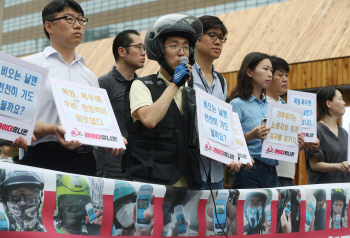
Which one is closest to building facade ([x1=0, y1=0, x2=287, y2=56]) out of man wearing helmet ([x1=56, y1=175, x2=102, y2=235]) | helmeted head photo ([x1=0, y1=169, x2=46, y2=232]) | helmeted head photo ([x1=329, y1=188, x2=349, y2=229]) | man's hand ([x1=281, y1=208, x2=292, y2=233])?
helmeted head photo ([x1=329, y1=188, x2=349, y2=229])

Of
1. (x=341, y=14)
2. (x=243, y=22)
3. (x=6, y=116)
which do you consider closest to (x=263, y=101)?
(x=6, y=116)

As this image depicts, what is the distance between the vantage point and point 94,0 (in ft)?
76.5

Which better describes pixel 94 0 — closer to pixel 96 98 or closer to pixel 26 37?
pixel 26 37

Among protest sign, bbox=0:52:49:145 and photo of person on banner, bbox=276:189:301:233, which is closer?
protest sign, bbox=0:52:49:145

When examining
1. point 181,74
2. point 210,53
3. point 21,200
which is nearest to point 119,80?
point 210,53

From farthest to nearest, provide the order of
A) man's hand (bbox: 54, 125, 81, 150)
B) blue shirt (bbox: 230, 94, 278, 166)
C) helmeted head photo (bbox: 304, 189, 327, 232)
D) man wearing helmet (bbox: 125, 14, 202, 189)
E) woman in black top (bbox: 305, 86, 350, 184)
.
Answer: woman in black top (bbox: 305, 86, 350, 184), blue shirt (bbox: 230, 94, 278, 166), helmeted head photo (bbox: 304, 189, 327, 232), man wearing helmet (bbox: 125, 14, 202, 189), man's hand (bbox: 54, 125, 81, 150)

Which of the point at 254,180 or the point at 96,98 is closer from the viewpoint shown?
the point at 96,98

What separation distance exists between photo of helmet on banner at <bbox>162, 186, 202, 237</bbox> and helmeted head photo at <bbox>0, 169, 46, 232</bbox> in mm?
693

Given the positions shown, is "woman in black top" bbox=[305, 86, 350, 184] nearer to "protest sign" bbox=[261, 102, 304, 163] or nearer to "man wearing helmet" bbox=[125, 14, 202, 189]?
"protest sign" bbox=[261, 102, 304, 163]

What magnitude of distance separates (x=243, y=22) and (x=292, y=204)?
20.5 feet

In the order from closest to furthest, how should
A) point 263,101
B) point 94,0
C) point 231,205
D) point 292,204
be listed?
1. point 231,205
2. point 292,204
3. point 263,101
4. point 94,0

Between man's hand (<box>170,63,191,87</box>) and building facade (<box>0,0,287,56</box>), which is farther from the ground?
building facade (<box>0,0,287,56</box>)

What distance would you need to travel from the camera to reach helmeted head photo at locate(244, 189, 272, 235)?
9.05 ft

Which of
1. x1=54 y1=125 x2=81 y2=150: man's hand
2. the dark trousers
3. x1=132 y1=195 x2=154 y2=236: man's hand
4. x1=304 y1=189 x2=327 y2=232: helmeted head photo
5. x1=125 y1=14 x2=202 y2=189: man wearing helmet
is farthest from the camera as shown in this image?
x1=304 y1=189 x2=327 y2=232: helmeted head photo
